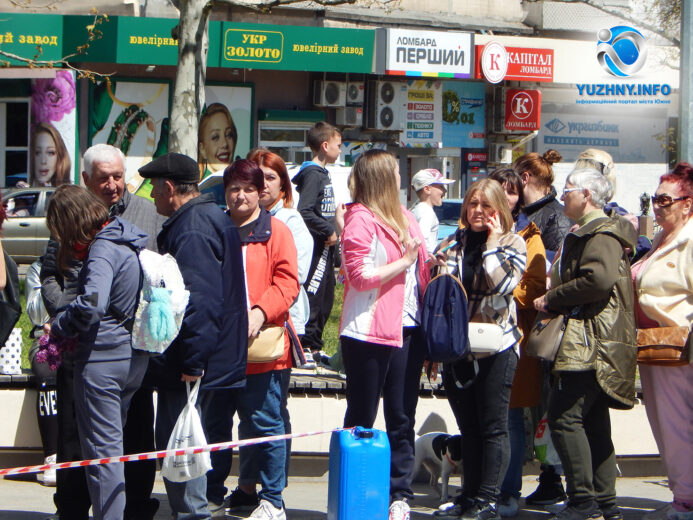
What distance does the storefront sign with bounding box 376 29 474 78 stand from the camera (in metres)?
23.0

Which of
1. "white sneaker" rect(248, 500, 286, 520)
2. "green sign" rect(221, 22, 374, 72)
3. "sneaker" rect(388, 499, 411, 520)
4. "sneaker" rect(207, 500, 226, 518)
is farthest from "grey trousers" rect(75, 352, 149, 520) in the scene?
"green sign" rect(221, 22, 374, 72)

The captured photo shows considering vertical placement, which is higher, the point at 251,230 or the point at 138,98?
the point at 138,98

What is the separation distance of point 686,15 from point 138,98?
15483mm

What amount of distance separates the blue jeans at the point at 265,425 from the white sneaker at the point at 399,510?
597 mm

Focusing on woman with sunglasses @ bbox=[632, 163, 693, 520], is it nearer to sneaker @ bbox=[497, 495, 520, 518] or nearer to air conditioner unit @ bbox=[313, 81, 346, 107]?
sneaker @ bbox=[497, 495, 520, 518]

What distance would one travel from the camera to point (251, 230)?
5570 millimetres

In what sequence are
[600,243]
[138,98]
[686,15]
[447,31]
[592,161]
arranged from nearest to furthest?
[600,243] < [592,161] < [686,15] < [138,98] < [447,31]

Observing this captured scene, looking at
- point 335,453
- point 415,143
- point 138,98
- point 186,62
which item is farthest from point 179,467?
point 415,143

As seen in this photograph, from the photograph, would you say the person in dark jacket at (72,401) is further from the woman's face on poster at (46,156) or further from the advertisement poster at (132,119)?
the woman's face on poster at (46,156)

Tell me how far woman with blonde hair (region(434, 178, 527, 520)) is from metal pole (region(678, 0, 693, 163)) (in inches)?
102

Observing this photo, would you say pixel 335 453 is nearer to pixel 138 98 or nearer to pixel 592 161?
pixel 592 161

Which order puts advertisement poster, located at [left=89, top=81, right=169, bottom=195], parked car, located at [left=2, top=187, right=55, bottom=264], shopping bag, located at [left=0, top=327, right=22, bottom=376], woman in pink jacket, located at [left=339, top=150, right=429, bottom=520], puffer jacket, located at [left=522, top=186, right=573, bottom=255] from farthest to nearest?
advertisement poster, located at [left=89, top=81, right=169, bottom=195]
parked car, located at [left=2, top=187, right=55, bottom=264]
puffer jacket, located at [left=522, top=186, right=573, bottom=255]
shopping bag, located at [left=0, top=327, right=22, bottom=376]
woman in pink jacket, located at [left=339, top=150, right=429, bottom=520]

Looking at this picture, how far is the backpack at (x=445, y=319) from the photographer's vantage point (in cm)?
546

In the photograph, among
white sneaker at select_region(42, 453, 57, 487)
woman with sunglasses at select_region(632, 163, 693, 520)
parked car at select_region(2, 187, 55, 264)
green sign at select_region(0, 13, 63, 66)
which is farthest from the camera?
green sign at select_region(0, 13, 63, 66)
